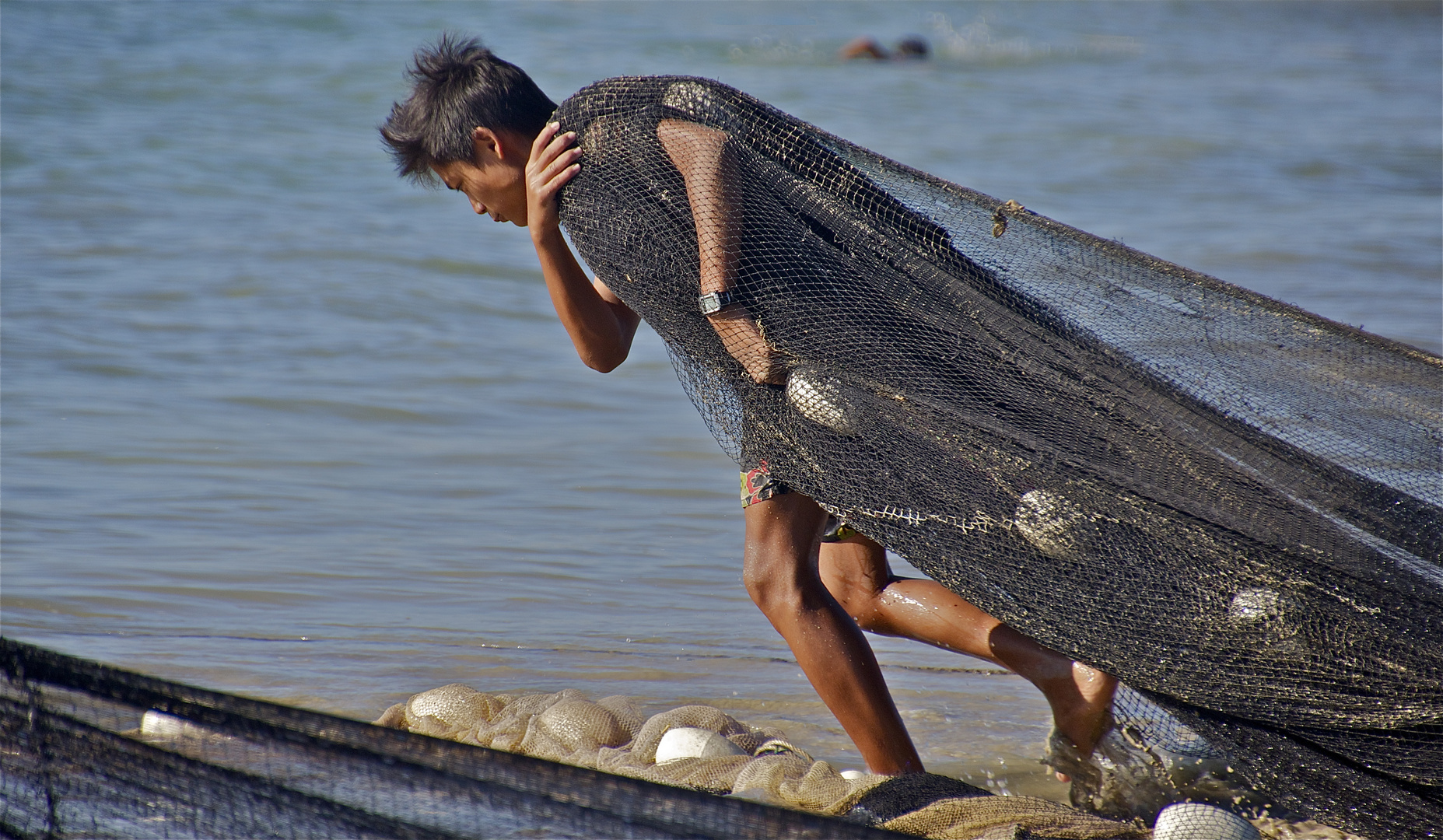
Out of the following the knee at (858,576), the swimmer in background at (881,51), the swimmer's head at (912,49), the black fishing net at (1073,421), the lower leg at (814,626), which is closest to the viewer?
the black fishing net at (1073,421)

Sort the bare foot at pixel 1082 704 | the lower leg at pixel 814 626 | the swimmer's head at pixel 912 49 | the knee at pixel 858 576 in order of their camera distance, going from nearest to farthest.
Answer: the lower leg at pixel 814 626 → the bare foot at pixel 1082 704 → the knee at pixel 858 576 → the swimmer's head at pixel 912 49

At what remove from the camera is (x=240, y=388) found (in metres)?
6.62

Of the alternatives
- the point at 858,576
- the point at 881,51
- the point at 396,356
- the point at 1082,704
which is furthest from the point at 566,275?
the point at 881,51

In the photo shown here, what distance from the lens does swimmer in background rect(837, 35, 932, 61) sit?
→ 23.2 m

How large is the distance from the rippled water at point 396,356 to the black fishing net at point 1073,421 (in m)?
1.10

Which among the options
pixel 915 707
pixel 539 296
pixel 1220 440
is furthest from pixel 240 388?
pixel 1220 440

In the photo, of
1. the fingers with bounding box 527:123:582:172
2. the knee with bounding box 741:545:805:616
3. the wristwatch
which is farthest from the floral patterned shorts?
the fingers with bounding box 527:123:582:172

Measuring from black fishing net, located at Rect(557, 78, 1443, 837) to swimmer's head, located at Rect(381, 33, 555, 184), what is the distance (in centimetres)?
13

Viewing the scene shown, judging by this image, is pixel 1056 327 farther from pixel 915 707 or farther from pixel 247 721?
pixel 247 721

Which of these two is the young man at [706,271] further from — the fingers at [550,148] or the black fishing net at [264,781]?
the black fishing net at [264,781]

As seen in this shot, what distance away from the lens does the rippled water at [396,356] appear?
13.1 ft

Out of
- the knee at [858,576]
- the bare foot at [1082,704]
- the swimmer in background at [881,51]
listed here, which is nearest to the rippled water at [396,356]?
the bare foot at [1082,704]

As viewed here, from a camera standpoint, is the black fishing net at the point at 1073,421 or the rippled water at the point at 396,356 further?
the rippled water at the point at 396,356

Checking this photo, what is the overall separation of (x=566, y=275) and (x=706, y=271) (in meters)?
0.43
